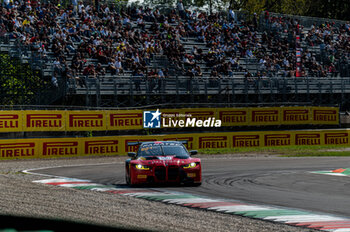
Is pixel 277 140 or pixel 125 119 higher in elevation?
pixel 125 119

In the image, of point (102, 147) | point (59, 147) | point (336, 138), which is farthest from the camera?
point (336, 138)

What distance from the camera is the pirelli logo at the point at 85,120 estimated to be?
2637 cm

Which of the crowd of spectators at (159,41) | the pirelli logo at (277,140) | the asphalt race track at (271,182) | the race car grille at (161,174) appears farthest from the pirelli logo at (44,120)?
the race car grille at (161,174)

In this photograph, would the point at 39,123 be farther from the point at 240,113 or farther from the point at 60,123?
the point at 240,113

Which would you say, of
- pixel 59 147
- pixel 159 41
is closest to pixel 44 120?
pixel 59 147

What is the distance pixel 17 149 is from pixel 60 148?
1.93m

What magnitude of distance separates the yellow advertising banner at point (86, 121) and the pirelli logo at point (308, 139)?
36.5ft

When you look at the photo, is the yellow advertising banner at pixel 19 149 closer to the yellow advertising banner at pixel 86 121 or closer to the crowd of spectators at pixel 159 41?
the yellow advertising banner at pixel 86 121

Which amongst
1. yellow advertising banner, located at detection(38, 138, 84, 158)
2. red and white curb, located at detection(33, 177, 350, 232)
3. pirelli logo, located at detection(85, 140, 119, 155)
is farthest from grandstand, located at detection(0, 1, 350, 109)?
red and white curb, located at detection(33, 177, 350, 232)

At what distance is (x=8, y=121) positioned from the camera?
24.7 metres

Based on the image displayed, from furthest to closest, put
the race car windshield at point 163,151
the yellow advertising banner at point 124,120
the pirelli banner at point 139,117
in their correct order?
the yellow advertising banner at point 124,120 < the pirelli banner at point 139,117 < the race car windshield at point 163,151

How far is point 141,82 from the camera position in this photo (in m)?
28.9

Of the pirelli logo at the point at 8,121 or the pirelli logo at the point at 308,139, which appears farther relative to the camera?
the pirelli logo at the point at 308,139

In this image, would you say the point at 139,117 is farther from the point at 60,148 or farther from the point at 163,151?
the point at 163,151
